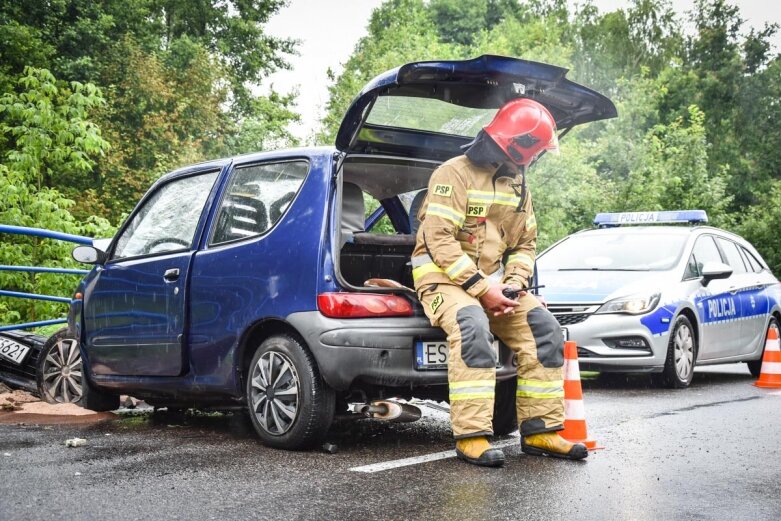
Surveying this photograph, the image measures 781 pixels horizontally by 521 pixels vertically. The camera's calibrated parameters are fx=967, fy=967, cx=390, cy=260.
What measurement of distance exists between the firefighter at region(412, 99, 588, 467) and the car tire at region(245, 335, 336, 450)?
0.69 m

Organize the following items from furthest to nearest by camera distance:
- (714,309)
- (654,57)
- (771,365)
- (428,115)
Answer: (654,57) < (714,309) < (771,365) < (428,115)

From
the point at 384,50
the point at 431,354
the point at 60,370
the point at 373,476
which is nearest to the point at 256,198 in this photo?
the point at 431,354

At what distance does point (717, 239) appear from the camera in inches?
413

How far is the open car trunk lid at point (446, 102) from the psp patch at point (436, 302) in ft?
3.31

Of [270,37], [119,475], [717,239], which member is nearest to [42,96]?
[717,239]

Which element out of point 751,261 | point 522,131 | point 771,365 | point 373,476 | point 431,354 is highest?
point 522,131

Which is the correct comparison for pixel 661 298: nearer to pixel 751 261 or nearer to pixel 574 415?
pixel 751 261

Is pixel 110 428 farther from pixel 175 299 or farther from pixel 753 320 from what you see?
pixel 753 320

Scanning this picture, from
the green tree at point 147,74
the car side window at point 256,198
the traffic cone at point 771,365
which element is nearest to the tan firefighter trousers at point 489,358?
the car side window at point 256,198

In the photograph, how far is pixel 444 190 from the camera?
5.19 meters

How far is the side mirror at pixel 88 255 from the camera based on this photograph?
6.40m

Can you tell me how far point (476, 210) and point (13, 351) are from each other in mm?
4232

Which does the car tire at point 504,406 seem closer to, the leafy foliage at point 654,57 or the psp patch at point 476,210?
the psp patch at point 476,210

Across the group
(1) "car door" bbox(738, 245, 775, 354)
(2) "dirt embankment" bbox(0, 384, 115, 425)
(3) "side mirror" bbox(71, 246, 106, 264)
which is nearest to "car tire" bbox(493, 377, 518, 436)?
(2) "dirt embankment" bbox(0, 384, 115, 425)
